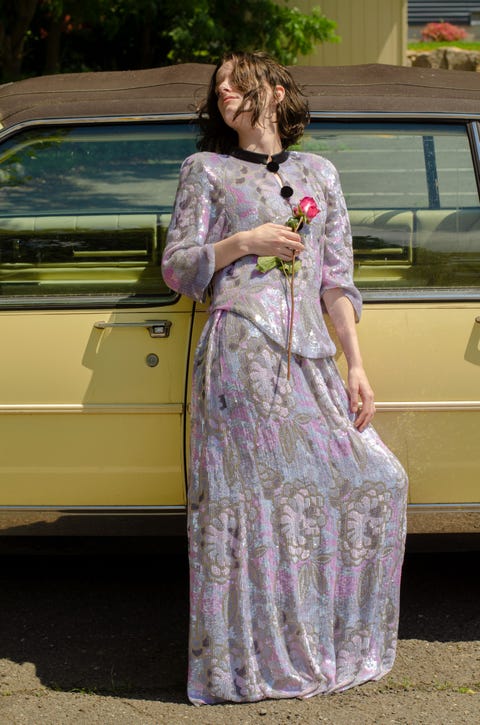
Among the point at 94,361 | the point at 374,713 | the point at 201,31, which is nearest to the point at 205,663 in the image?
the point at 374,713

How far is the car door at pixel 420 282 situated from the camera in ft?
10.7

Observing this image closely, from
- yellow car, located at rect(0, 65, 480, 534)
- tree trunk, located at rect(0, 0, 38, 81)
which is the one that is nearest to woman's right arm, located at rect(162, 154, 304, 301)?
yellow car, located at rect(0, 65, 480, 534)

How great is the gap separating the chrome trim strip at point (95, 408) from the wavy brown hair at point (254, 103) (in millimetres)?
798

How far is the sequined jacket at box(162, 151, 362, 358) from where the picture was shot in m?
2.92

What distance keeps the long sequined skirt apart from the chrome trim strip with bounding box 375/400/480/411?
0.86 ft

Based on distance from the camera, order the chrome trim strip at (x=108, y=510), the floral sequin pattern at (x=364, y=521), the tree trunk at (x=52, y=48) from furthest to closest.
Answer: the tree trunk at (x=52, y=48) → the chrome trim strip at (x=108, y=510) → the floral sequin pattern at (x=364, y=521)

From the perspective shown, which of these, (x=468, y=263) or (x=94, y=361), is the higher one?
(x=468, y=263)

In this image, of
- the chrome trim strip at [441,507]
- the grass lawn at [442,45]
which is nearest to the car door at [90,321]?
the chrome trim strip at [441,507]

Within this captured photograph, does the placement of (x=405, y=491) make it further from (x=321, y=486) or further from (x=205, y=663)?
(x=205, y=663)

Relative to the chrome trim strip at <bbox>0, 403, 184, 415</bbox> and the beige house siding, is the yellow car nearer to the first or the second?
the chrome trim strip at <bbox>0, 403, 184, 415</bbox>

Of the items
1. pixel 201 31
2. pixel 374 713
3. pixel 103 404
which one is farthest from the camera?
pixel 201 31

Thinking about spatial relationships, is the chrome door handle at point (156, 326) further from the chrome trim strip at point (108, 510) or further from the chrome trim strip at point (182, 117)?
the chrome trim strip at point (182, 117)

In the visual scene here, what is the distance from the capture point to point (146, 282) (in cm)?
335

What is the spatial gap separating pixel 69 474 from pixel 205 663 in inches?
29.6
